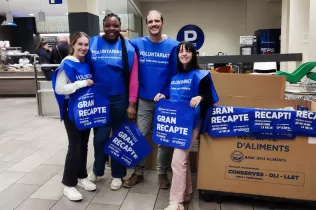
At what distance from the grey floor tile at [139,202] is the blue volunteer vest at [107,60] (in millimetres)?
877

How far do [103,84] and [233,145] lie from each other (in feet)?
3.59

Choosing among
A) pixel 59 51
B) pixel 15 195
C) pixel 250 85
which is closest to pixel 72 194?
pixel 15 195

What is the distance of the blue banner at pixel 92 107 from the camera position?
7.43 feet

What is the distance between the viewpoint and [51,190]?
259 centimetres

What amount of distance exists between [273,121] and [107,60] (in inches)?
51.6

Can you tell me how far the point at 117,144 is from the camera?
2492mm

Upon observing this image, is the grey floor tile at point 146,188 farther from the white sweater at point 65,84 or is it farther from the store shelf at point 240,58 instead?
the store shelf at point 240,58

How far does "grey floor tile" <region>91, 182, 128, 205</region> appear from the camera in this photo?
238cm

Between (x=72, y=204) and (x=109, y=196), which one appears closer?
Answer: (x=72, y=204)

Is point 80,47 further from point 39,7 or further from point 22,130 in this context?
point 39,7

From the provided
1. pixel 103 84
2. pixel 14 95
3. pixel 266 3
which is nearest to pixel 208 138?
pixel 103 84

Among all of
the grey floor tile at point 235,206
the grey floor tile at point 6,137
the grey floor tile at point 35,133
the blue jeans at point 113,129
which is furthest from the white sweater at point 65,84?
the grey floor tile at point 6,137

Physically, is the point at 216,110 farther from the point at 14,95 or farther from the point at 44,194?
the point at 14,95

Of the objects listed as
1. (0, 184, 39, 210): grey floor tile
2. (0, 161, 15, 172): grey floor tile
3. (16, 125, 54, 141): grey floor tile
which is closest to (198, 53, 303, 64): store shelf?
(0, 184, 39, 210): grey floor tile
